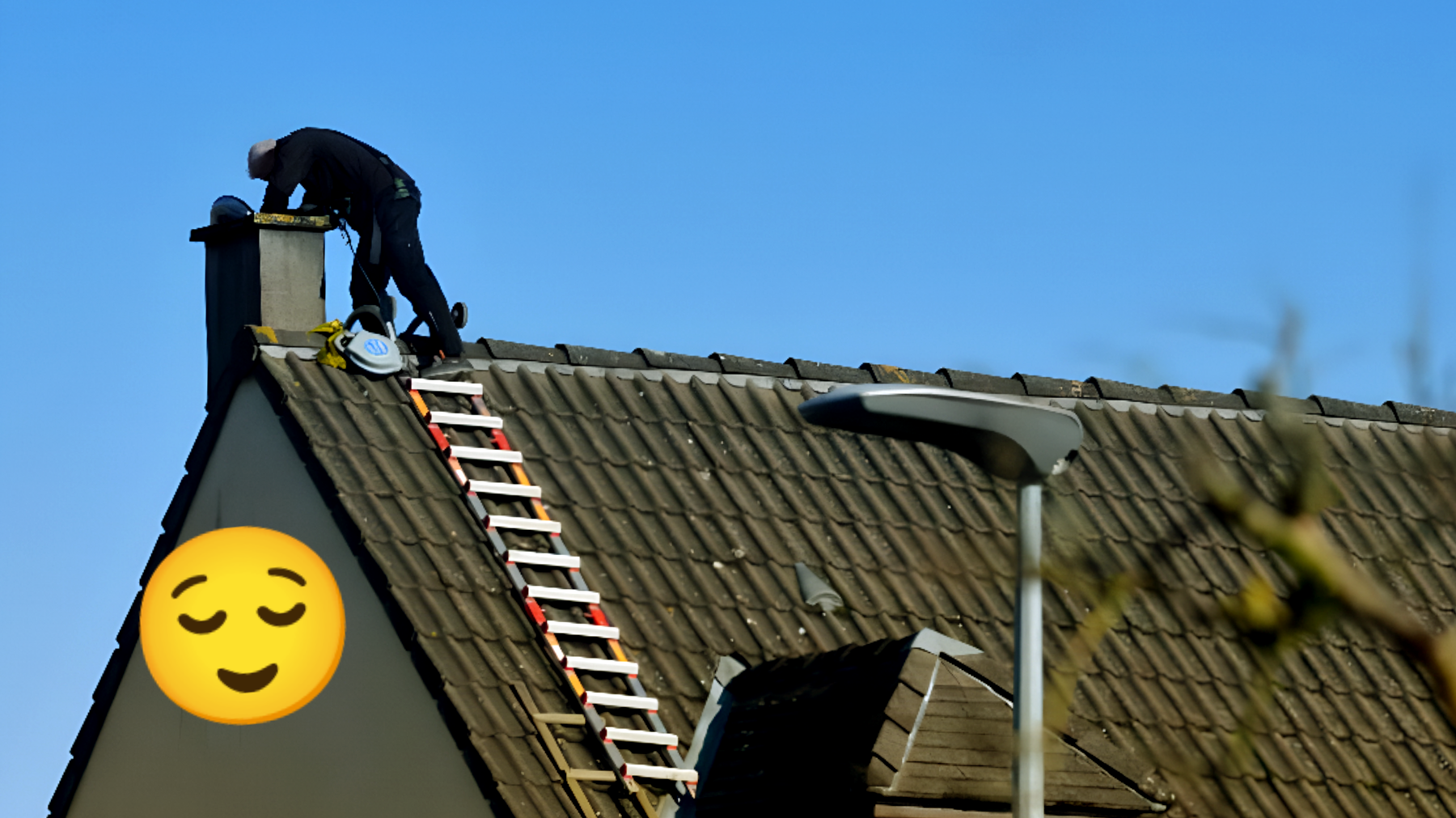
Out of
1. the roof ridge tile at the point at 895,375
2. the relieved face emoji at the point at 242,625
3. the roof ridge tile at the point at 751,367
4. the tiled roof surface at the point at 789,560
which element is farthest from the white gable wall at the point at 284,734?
the roof ridge tile at the point at 895,375

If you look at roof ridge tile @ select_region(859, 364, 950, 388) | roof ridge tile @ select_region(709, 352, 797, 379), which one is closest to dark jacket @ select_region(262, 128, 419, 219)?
roof ridge tile @ select_region(709, 352, 797, 379)

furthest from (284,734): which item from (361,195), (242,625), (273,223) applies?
(361,195)

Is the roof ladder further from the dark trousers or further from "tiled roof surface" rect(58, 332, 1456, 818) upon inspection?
the dark trousers

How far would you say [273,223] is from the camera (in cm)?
1189

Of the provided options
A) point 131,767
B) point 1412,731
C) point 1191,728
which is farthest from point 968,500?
point 131,767

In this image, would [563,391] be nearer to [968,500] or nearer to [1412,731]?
[968,500]

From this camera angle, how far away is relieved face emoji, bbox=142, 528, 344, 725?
10.2m

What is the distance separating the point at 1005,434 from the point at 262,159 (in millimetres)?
7261

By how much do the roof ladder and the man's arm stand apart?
6.02 feet

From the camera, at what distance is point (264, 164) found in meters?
12.2

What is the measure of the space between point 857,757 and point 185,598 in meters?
4.63

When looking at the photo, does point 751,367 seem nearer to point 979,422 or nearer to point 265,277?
point 265,277

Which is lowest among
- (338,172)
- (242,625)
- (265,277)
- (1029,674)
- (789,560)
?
(1029,674)

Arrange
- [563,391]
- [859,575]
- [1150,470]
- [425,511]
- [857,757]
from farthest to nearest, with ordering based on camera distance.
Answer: [1150,470]
[563,391]
[859,575]
[425,511]
[857,757]
